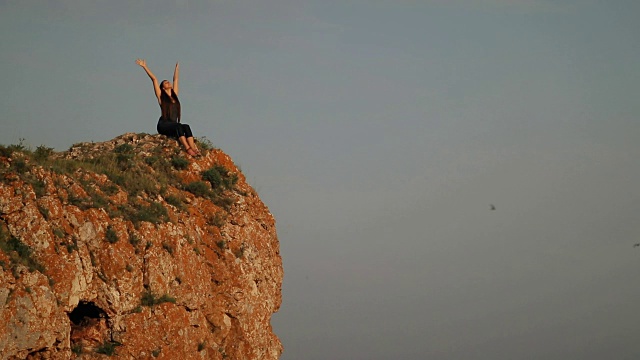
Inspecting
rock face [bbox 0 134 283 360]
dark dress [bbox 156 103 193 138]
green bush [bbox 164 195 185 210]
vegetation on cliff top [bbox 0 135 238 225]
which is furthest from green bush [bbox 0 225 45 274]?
dark dress [bbox 156 103 193 138]

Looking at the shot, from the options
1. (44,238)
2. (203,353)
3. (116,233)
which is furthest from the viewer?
(203,353)

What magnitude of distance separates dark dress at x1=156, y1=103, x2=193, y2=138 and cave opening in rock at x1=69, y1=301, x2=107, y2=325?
8.21 meters

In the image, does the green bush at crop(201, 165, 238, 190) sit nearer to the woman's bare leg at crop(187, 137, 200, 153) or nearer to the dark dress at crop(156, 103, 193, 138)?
the woman's bare leg at crop(187, 137, 200, 153)

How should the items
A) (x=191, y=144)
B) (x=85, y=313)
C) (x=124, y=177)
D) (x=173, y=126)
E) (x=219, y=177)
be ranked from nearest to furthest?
1. (x=85, y=313)
2. (x=124, y=177)
3. (x=219, y=177)
4. (x=191, y=144)
5. (x=173, y=126)

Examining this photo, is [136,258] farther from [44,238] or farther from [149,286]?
[44,238]

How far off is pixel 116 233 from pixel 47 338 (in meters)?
3.79

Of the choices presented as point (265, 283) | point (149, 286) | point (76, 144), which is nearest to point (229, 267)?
point (265, 283)

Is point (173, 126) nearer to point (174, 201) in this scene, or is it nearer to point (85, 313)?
point (174, 201)

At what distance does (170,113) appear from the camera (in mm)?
29906

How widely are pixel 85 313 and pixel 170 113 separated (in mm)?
9054

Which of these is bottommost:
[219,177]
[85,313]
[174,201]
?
[85,313]

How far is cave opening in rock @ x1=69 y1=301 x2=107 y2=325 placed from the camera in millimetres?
22438

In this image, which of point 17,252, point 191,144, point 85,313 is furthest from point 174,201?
point 17,252

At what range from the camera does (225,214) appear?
92.0 feet
